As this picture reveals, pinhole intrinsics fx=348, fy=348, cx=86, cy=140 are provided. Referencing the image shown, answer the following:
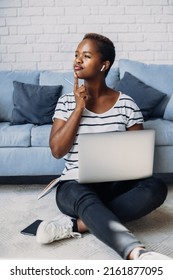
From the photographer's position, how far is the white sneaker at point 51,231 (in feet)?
3.83

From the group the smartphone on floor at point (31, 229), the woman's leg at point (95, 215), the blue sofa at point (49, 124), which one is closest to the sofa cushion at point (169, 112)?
the blue sofa at point (49, 124)

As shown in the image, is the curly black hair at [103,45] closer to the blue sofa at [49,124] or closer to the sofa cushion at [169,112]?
the blue sofa at [49,124]

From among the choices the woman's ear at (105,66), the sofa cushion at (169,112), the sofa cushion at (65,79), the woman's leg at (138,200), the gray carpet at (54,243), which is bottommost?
the gray carpet at (54,243)

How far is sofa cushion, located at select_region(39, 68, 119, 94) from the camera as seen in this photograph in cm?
202

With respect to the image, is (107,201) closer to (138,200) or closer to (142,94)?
(138,200)

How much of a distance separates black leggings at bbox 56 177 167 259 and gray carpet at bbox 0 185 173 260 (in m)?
0.10

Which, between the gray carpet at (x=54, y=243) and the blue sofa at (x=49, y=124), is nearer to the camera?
the gray carpet at (x=54, y=243)

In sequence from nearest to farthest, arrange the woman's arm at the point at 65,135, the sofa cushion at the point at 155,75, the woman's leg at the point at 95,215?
the woman's leg at the point at 95,215
the woman's arm at the point at 65,135
the sofa cushion at the point at 155,75

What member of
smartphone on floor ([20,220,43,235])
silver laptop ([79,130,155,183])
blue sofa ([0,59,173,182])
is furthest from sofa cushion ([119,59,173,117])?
smartphone on floor ([20,220,43,235])

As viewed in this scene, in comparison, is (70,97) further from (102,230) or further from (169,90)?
(169,90)

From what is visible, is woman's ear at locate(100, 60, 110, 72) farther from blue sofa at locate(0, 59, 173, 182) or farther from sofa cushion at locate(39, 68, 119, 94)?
sofa cushion at locate(39, 68, 119, 94)

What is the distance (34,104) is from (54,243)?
0.90 metres

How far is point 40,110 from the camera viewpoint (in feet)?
6.18

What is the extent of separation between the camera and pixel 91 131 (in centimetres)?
123
